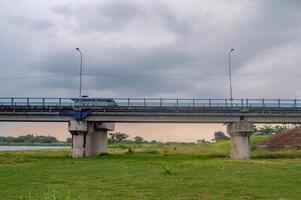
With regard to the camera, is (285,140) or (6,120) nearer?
(6,120)

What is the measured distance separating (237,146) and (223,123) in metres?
4.14

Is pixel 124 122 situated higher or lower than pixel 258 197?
higher

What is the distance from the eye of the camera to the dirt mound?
89394mm

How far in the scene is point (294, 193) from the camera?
69.5ft

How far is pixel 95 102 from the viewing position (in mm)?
64938

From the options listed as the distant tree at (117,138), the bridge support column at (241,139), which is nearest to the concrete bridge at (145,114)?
the bridge support column at (241,139)

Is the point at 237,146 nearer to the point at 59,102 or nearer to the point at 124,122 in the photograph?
the point at 124,122

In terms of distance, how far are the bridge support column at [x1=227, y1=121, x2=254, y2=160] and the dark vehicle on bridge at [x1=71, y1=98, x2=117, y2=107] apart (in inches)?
648

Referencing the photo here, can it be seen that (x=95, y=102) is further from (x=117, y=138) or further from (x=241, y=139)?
Result: (x=117, y=138)

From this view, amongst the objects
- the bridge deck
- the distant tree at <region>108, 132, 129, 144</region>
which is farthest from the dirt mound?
the distant tree at <region>108, 132, 129, 144</region>

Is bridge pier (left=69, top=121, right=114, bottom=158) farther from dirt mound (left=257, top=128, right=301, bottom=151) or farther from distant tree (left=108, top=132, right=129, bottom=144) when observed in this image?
distant tree (left=108, top=132, right=129, bottom=144)

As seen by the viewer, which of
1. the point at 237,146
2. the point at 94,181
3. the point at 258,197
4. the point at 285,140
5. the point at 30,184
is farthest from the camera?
the point at 285,140

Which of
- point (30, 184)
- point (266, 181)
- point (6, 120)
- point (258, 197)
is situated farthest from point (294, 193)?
point (6, 120)

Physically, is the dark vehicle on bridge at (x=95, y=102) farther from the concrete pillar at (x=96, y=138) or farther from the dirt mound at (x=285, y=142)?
the dirt mound at (x=285, y=142)
